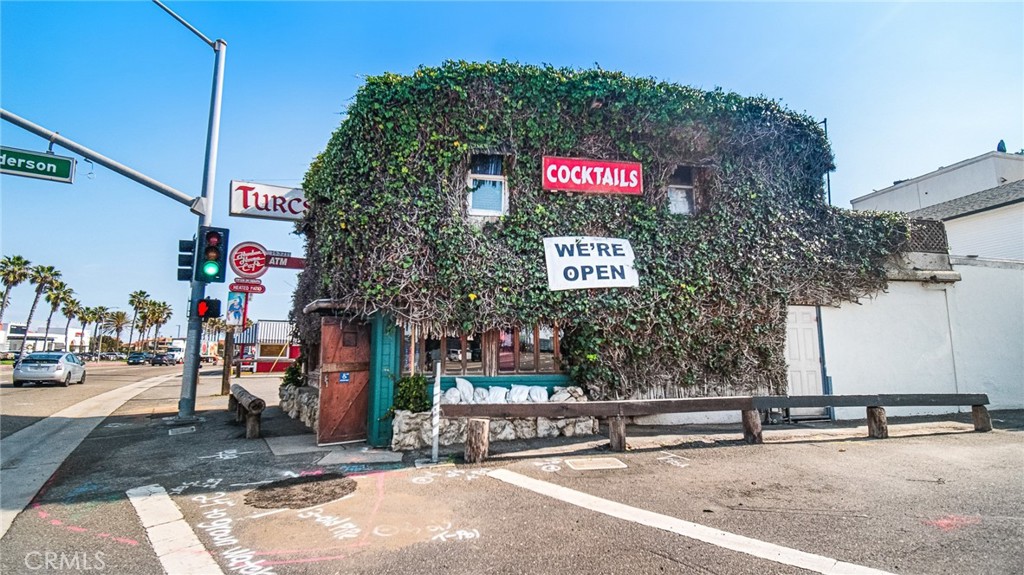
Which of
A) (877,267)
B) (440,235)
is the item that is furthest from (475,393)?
(877,267)

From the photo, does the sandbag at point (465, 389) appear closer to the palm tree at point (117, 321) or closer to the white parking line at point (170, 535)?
the white parking line at point (170, 535)

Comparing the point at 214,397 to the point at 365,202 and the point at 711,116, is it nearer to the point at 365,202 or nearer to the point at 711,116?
the point at 365,202

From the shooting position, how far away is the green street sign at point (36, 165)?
8539 mm

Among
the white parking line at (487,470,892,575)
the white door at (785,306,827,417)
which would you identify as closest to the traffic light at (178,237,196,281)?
the white parking line at (487,470,892,575)

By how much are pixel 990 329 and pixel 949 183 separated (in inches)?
585

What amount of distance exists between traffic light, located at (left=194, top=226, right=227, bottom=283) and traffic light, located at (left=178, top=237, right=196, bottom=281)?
39.8 inches

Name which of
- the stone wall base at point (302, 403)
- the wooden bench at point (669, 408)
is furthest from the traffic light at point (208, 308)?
the wooden bench at point (669, 408)

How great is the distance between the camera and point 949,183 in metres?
22.3

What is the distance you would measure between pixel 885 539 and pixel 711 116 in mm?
8941

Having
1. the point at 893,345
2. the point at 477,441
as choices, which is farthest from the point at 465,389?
the point at 893,345

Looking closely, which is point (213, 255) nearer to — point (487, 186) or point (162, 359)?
point (487, 186)

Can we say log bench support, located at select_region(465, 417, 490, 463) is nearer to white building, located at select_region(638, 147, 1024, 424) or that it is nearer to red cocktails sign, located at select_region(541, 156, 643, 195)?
white building, located at select_region(638, 147, 1024, 424)

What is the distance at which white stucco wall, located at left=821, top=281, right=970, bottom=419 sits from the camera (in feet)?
35.6

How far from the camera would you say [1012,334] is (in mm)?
11938
